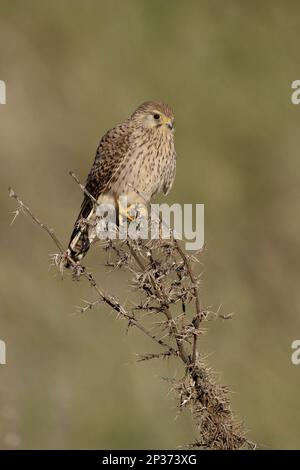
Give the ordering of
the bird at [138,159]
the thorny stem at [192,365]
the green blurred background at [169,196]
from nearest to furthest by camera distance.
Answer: the thorny stem at [192,365], the bird at [138,159], the green blurred background at [169,196]

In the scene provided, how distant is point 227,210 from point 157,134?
9.70 feet

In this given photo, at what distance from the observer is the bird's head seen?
5820 millimetres

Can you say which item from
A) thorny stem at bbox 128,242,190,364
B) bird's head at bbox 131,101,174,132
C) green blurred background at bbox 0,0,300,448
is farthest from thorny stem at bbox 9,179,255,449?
bird's head at bbox 131,101,174,132

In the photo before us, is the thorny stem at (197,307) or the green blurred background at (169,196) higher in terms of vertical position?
the green blurred background at (169,196)

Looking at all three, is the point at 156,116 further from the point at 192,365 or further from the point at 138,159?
the point at 192,365

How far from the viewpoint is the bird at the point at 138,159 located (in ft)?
18.8

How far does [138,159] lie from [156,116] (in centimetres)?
26

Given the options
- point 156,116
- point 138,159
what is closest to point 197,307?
point 138,159

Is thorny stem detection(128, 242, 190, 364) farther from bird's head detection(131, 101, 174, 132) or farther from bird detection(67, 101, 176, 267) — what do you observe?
bird's head detection(131, 101, 174, 132)

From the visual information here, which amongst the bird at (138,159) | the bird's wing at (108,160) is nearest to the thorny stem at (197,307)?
the bird at (138,159)

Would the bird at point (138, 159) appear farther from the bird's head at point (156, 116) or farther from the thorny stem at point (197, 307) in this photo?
the thorny stem at point (197, 307)

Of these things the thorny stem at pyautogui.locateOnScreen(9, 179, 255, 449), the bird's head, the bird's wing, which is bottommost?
the thorny stem at pyautogui.locateOnScreen(9, 179, 255, 449)

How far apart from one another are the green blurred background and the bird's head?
1462 millimetres

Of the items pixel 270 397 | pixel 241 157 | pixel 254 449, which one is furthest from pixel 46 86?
pixel 254 449
